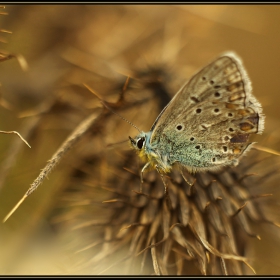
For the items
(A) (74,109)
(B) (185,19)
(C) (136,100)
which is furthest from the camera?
→ (B) (185,19)

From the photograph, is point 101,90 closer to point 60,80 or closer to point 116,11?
point 60,80

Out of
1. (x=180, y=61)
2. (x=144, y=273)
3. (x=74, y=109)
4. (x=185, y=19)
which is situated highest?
(x=185, y=19)

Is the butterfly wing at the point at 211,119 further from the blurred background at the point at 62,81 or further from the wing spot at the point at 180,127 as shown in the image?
the blurred background at the point at 62,81

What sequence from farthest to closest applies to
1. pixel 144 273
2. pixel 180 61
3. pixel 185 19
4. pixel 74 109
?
pixel 185 19, pixel 180 61, pixel 74 109, pixel 144 273

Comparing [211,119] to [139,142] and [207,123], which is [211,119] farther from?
[139,142]

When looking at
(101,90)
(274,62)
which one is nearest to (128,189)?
(101,90)

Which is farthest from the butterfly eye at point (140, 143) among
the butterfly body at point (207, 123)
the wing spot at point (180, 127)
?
the wing spot at point (180, 127)

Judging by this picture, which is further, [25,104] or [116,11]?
[116,11]
